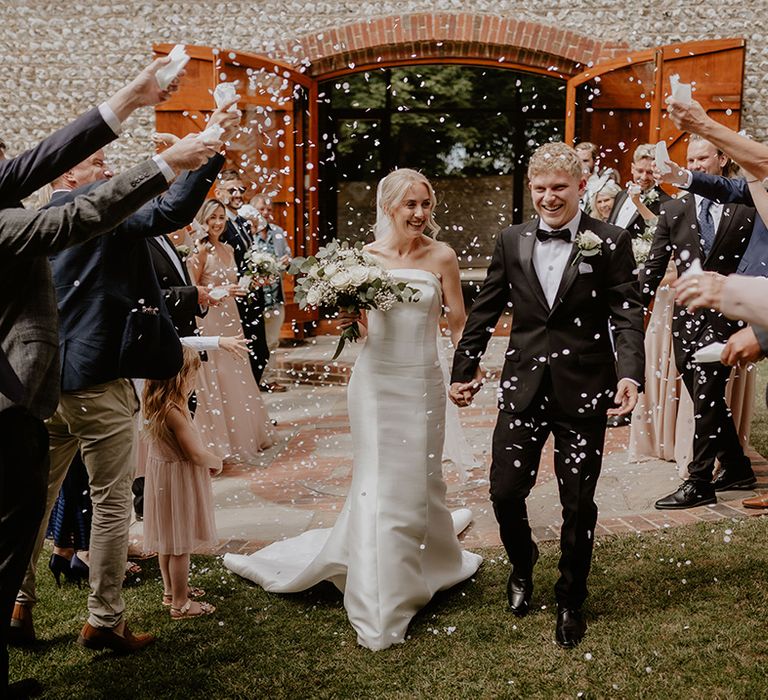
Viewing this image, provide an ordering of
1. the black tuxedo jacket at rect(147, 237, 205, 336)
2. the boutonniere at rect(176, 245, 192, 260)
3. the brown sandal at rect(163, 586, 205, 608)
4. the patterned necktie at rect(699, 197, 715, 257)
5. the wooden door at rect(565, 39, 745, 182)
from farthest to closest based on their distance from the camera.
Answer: the wooden door at rect(565, 39, 745, 182) → the boutonniere at rect(176, 245, 192, 260) → the patterned necktie at rect(699, 197, 715, 257) → the black tuxedo jacket at rect(147, 237, 205, 336) → the brown sandal at rect(163, 586, 205, 608)

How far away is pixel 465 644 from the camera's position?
351 centimetres

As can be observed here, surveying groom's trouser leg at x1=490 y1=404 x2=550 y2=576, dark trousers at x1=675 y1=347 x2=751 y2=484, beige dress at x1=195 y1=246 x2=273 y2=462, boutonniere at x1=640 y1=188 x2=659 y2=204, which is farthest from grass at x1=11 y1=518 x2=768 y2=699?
boutonniere at x1=640 y1=188 x2=659 y2=204

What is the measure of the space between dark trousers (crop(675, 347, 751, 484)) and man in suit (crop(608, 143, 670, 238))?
4.85ft

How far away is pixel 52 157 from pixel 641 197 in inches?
197

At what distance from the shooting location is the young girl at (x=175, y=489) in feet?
12.6

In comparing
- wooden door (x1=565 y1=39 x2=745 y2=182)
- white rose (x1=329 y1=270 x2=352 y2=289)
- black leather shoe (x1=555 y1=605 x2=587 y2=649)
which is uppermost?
wooden door (x1=565 y1=39 x2=745 y2=182)

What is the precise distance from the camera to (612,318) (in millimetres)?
3545

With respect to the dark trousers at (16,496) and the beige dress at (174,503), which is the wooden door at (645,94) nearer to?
the beige dress at (174,503)

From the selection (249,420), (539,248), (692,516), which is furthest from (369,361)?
(249,420)

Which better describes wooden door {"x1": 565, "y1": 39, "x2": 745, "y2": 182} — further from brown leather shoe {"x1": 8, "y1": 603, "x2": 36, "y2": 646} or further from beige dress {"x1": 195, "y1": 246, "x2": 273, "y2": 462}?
brown leather shoe {"x1": 8, "y1": 603, "x2": 36, "y2": 646}

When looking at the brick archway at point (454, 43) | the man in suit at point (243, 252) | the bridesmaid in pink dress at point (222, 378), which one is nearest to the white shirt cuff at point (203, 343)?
the bridesmaid in pink dress at point (222, 378)

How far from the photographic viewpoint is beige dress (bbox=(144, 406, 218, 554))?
3.82 meters

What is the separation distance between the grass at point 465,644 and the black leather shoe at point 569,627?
49mm

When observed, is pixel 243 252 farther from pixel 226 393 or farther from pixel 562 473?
pixel 562 473
